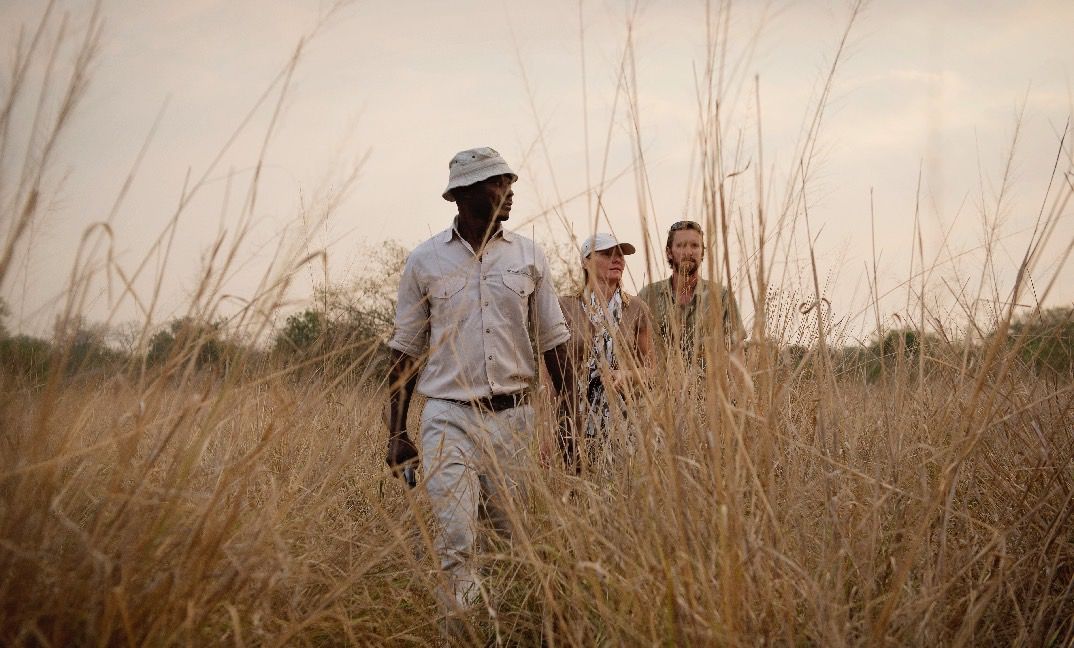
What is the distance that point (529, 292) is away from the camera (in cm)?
295

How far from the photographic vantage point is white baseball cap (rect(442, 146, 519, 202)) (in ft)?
9.18

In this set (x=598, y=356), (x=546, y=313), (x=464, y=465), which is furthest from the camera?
(x=546, y=313)

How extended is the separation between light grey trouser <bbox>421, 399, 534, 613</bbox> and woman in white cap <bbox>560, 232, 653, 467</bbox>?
21 cm

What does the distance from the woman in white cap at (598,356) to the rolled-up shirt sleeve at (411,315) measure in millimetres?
567

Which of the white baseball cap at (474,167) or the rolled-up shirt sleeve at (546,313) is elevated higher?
the white baseball cap at (474,167)

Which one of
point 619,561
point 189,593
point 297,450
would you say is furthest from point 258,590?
point 297,450

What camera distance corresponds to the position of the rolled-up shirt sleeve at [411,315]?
2.80 m

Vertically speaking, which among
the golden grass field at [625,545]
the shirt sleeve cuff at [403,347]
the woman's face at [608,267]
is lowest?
the golden grass field at [625,545]

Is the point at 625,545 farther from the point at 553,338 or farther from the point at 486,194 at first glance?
the point at 486,194

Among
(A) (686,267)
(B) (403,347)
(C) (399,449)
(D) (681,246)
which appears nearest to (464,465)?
(C) (399,449)

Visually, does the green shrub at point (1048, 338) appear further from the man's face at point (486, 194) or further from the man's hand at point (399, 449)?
the man's hand at point (399, 449)

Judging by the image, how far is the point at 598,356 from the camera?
6.70 ft

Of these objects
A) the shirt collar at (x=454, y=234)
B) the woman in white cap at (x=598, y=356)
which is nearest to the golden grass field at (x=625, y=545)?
the woman in white cap at (x=598, y=356)

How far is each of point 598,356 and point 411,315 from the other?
109 centimetres
